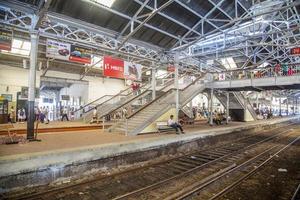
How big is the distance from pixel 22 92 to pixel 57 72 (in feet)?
12.8

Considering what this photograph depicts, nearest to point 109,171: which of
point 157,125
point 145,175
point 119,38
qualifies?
point 145,175

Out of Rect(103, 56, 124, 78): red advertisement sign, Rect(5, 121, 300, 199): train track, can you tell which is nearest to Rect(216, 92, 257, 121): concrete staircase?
Rect(103, 56, 124, 78): red advertisement sign

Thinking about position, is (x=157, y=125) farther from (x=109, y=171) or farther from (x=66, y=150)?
(x=66, y=150)

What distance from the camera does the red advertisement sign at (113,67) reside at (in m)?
13.3

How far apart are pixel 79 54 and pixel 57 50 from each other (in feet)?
4.74

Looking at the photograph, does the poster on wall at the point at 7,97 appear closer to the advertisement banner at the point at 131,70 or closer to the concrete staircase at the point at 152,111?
the concrete staircase at the point at 152,111

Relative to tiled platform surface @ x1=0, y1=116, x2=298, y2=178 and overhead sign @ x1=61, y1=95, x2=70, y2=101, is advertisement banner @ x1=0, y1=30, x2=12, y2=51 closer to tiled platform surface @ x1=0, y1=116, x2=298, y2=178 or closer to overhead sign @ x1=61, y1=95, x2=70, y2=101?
tiled platform surface @ x1=0, y1=116, x2=298, y2=178

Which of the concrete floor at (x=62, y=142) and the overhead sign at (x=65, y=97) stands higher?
the overhead sign at (x=65, y=97)

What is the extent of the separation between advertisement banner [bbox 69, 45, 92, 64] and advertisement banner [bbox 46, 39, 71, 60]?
333 mm

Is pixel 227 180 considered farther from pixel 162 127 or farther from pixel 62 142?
pixel 62 142

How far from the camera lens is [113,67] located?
536 inches

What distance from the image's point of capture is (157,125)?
13336 mm

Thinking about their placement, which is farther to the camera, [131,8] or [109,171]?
[131,8]

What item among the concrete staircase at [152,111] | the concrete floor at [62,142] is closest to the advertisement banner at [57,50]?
the concrete floor at [62,142]
